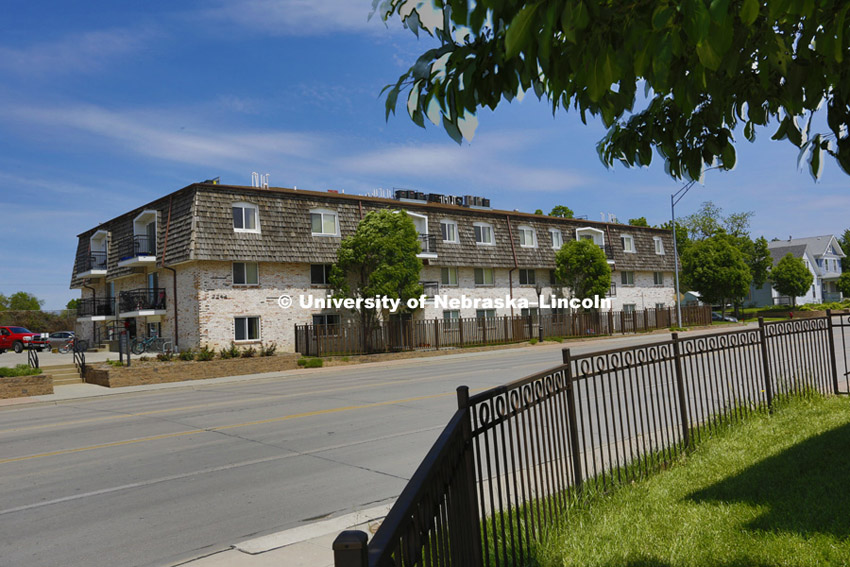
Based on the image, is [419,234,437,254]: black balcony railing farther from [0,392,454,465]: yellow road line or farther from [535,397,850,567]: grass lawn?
[535,397,850,567]: grass lawn

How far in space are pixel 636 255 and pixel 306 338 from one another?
31.9 metres

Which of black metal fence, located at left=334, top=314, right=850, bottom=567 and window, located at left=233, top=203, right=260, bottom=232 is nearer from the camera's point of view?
black metal fence, located at left=334, top=314, right=850, bottom=567

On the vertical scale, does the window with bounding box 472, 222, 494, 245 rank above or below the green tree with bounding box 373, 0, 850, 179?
above

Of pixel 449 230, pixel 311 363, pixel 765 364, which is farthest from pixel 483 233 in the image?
pixel 765 364

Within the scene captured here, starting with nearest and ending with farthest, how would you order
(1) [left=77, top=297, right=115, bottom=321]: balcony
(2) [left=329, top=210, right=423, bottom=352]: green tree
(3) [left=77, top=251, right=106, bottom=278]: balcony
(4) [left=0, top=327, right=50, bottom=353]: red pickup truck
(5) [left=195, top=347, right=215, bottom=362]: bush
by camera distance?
(5) [left=195, top=347, right=215, bottom=362]: bush, (2) [left=329, top=210, right=423, bottom=352]: green tree, (1) [left=77, top=297, right=115, bottom=321]: balcony, (3) [left=77, top=251, right=106, bottom=278]: balcony, (4) [left=0, top=327, right=50, bottom=353]: red pickup truck

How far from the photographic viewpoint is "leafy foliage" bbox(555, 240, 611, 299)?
142ft

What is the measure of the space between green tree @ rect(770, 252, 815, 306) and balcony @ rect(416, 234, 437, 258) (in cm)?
5035

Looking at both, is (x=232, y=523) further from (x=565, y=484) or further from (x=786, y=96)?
(x=786, y=96)

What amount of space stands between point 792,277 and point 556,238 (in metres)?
38.1

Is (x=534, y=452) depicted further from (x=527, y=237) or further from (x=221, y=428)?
(x=527, y=237)

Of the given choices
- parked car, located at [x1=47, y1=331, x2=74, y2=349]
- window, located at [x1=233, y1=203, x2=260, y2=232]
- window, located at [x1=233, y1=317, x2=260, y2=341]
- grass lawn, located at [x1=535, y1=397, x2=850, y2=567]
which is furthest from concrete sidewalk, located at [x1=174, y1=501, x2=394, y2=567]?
parked car, located at [x1=47, y1=331, x2=74, y2=349]

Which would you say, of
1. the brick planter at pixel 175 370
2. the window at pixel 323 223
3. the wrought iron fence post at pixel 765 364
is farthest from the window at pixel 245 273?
the wrought iron fence post at pixel 765 364

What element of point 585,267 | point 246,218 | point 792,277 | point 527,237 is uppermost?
point 246,218

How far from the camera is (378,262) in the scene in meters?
32.0
